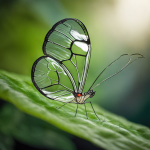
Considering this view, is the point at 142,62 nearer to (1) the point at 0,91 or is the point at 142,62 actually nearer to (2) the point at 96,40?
(2) the point at 96,40

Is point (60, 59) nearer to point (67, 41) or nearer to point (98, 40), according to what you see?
point (67, 41)

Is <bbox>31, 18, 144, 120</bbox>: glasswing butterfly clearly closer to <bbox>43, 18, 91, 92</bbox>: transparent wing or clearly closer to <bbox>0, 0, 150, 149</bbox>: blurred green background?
<bbox>43, 18, 91, 92</bbox>: transparent wing

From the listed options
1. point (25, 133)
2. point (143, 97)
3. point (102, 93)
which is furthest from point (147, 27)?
point (25, 133)

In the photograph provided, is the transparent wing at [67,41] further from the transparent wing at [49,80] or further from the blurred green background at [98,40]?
the blurred green background at [98,40]

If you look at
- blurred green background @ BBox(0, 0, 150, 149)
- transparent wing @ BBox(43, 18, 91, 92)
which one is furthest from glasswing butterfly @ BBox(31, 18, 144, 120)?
blurred green background @ BBox(0, 0, 150, 149)

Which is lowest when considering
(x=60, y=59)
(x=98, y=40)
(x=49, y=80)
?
(x=49, y=80)

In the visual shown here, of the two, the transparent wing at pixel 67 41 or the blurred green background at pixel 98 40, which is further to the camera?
the blurred green background at pixel 98 40

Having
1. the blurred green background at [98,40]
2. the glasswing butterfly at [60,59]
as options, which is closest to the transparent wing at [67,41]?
the glasswing butterfly at [60,59]

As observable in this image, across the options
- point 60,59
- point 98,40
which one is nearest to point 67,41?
point 60,59
